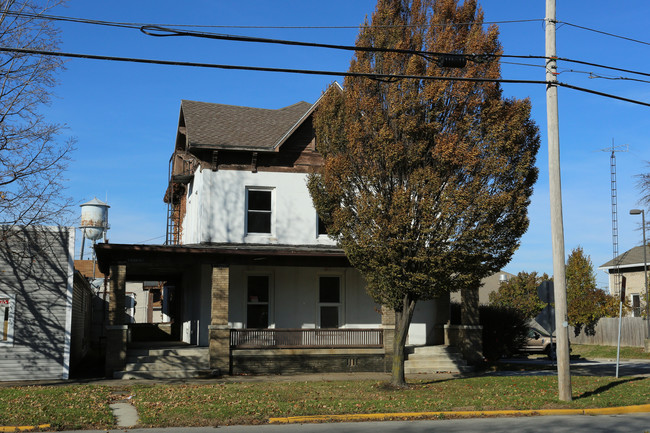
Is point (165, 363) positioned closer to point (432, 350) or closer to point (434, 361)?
point (434, 361)

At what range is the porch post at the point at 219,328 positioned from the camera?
19.8 metres

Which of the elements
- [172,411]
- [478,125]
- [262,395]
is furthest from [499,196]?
[172,411]

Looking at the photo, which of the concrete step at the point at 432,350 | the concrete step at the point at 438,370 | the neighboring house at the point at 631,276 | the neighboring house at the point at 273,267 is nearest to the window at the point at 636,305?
the neighboring house at the point at 631,276

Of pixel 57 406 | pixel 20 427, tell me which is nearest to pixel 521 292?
pixel 57 406

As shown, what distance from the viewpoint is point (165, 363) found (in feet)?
64.3

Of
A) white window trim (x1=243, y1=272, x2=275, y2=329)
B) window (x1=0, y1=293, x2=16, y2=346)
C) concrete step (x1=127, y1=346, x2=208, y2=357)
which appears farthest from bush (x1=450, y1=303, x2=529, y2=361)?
window (x1=0, y1=293, x2=16, y2=346)

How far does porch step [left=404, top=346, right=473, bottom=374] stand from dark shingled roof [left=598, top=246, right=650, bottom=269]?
2249 cm

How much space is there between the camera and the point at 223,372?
19.7m

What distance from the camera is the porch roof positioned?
1939 centimetres

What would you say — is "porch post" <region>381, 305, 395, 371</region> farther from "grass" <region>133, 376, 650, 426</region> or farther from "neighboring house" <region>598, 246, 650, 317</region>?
"neighboring house" <region>598, 246, 650, 317</region>

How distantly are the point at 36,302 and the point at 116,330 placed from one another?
7.94ft

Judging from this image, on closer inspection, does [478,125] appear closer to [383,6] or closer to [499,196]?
[499,196]

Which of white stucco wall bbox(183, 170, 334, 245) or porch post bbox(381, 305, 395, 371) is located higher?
white stucco wall bbox(183, 170, 334, 245)

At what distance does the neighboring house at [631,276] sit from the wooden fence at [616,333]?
6.11 ft
